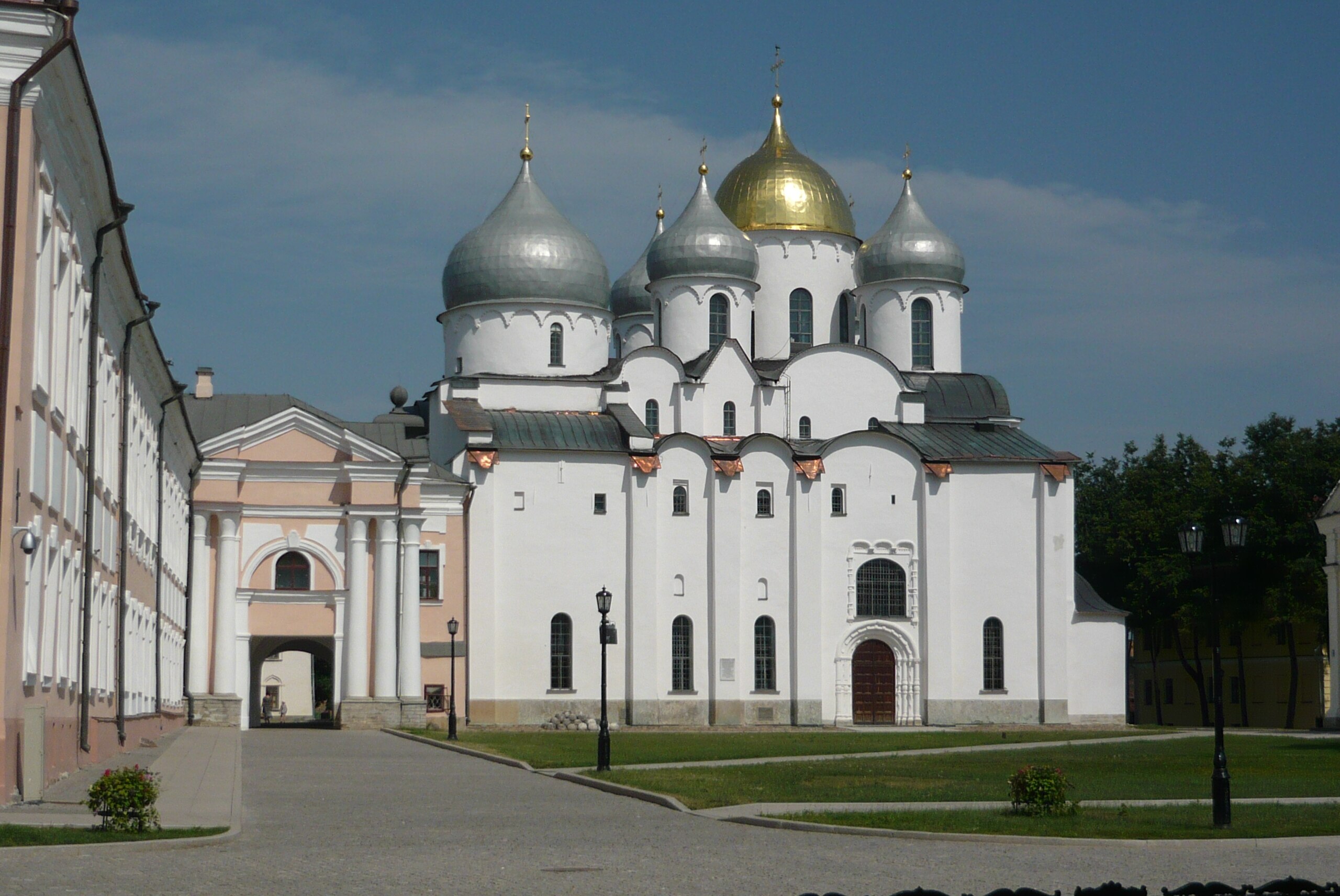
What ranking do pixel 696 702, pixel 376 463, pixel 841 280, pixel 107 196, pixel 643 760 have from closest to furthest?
pixel 107 196 < pixel 643 760 < pixel 376 463 < pixel 696 702 < pixel 841 280

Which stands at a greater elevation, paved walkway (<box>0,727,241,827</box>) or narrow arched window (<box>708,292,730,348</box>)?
narrow arched window (<box>708,292,730,348</box>)

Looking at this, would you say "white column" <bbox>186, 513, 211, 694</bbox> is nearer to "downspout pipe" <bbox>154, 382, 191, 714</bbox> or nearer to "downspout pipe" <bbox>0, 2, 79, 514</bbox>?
"downspout pipe" <bbox>154, 382, 191, 714</bbox>

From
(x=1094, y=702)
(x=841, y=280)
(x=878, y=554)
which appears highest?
(x=841, y=280)

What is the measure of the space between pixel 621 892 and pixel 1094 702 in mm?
49523

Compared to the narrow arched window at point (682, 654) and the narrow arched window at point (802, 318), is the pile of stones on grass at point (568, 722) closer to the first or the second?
the narrow arched window at point (682, 654)

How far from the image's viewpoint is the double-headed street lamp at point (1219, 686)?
18938 mm

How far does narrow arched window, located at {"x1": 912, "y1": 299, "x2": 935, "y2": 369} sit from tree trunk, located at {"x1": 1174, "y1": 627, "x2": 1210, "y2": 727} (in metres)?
15.2

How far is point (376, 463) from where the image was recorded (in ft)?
166

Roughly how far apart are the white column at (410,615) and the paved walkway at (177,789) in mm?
12537

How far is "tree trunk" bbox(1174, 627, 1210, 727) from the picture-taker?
237 feet

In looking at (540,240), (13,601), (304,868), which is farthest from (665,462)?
(304,868)

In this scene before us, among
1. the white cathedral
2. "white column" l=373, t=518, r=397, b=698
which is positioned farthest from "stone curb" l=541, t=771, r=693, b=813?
the white cathedral

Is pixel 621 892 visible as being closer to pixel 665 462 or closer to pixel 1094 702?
pixel 665 462

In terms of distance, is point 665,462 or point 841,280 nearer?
point 665,462
